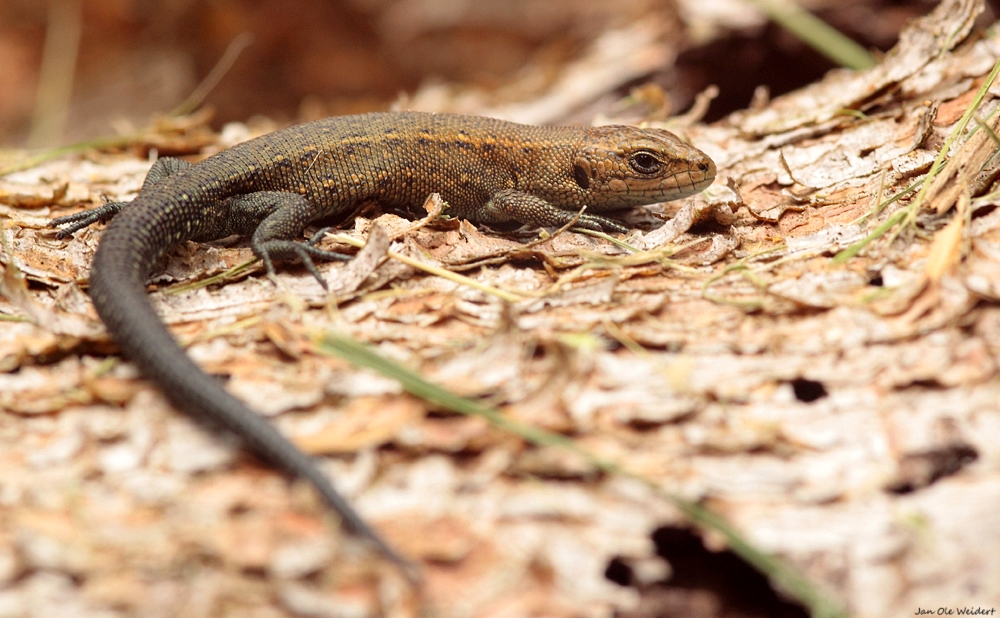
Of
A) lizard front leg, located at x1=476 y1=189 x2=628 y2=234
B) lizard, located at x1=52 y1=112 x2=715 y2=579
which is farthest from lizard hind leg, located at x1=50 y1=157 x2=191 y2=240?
lizard front leg, located at x1=476 y1=189 x2=628 y2=234

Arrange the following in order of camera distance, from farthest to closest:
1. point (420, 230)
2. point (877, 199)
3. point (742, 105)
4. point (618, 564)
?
point (742, 105)
point (420, 230)
point (877, 199)
point (618, 564)

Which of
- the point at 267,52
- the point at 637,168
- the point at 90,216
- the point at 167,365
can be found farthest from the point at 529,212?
the point at 267,52

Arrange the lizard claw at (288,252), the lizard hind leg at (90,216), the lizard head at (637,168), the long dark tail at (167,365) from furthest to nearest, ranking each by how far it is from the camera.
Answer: the lizard head at (637,168) < the lizard hind leg at (90,216) < the lizard claw at (288,252) < the long dark tail at (167,365)

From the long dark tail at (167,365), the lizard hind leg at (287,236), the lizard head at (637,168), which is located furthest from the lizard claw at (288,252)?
the lizard head at (637,168)

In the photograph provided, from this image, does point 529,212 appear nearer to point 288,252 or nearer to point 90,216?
point 288,252

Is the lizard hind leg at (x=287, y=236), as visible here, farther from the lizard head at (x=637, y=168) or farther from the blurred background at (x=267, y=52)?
the blurred background at (x=267, y=52)

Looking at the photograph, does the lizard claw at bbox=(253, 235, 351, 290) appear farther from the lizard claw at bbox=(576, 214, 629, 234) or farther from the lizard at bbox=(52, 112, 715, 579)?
the lizard claw at bbox=(576, 214, 629, 234)

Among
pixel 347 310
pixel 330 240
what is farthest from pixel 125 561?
pixel 330 240

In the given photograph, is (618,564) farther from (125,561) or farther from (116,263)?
(116,263)
